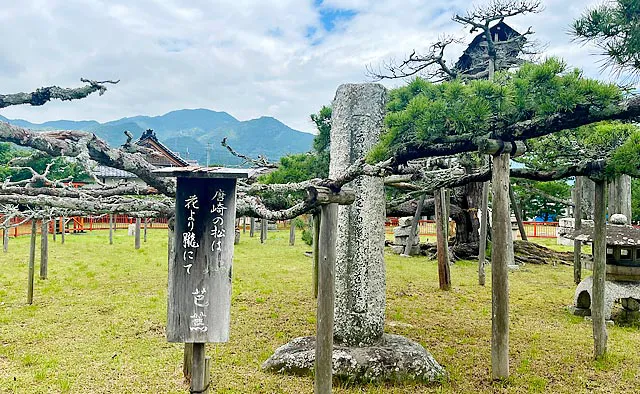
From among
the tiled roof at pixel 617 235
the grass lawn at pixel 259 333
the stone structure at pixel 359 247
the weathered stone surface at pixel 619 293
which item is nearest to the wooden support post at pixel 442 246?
the grass lawn at pixel 259 333

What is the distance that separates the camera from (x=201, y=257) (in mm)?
3479

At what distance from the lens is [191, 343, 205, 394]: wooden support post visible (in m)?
3.50

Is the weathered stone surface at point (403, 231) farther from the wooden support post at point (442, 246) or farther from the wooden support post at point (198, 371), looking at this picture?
the wooden support post at point (198, 371)

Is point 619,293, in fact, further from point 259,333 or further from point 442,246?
point 259,333

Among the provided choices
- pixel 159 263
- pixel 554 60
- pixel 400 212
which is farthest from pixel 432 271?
pixel 554 60

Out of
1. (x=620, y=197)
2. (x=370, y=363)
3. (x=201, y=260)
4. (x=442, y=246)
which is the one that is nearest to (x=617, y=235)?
(x=442, y=246)

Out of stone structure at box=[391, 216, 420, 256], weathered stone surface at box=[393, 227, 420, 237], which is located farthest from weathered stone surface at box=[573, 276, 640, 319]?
weathered stone surface at box=[393, 227, 420, 237]

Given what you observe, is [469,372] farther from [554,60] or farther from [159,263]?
[159,263]

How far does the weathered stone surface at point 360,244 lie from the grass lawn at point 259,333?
31.6 inches

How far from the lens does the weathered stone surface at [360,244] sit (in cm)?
540

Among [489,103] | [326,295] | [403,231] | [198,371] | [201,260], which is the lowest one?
[198,371]

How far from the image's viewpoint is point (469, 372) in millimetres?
5145

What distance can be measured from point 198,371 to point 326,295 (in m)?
1.10

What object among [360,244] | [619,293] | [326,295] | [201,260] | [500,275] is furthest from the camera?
[619,293]
